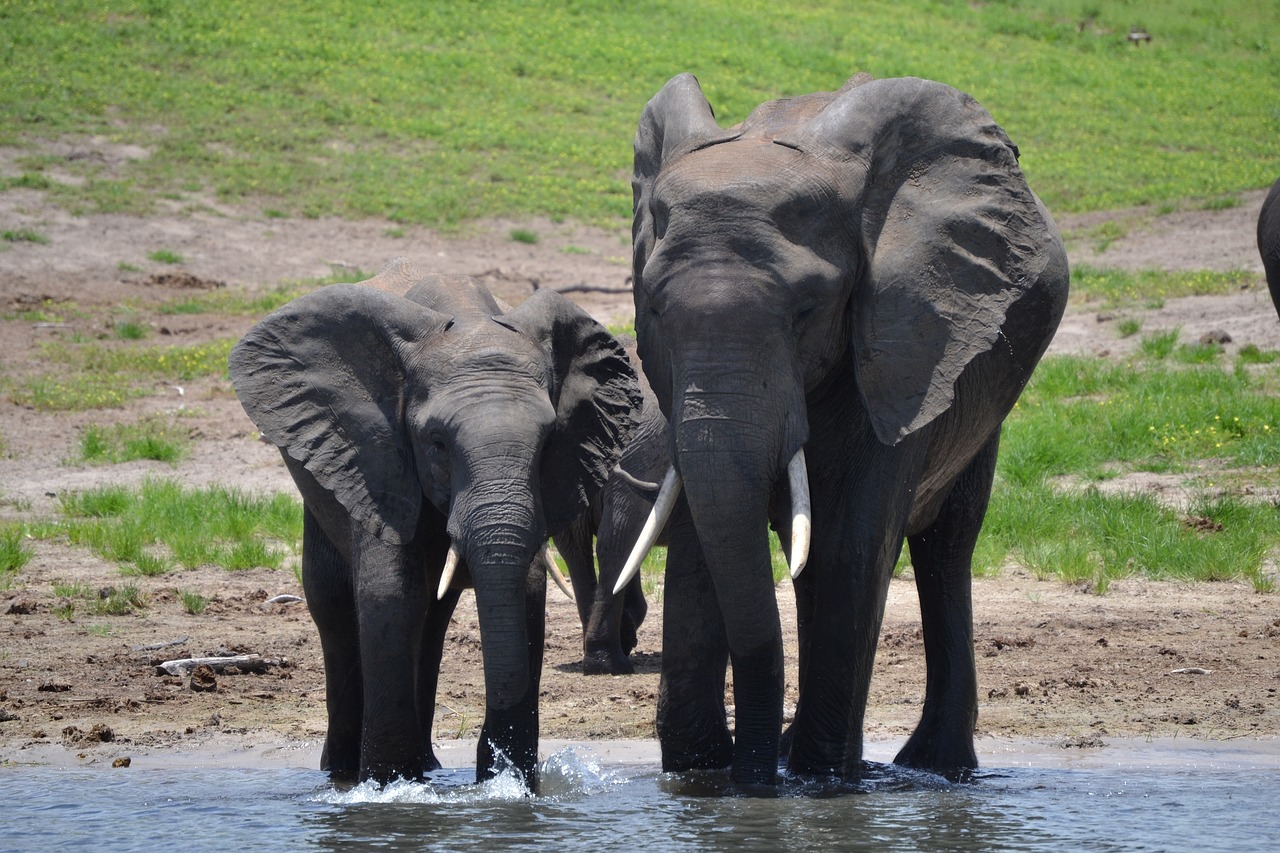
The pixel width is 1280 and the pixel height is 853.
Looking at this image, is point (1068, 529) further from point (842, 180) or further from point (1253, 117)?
point (1253, 117)

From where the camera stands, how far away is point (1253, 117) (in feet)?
121

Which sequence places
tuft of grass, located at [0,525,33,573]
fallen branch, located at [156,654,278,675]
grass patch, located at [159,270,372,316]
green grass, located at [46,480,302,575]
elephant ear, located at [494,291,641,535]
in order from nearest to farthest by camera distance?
1. elephant ear, located at [494,291,641,535]
2. fallen branch, located at [156,654,278,675]
3. tuft of grass, located at [0,525,33,573]
4. green grass, located at [46,480,302,575]
5. grass patch, located at [159,270,372,316]

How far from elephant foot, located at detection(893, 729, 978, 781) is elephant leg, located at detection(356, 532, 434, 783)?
6.37 feet

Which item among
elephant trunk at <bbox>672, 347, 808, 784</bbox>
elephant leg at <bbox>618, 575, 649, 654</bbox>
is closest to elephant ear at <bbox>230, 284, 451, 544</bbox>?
elephant trunk at <bbox>672, 347, 808, 784</bbox>

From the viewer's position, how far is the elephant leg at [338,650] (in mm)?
6742

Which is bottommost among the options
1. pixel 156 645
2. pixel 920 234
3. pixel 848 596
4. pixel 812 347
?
pixel 156 645

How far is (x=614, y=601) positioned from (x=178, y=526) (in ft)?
11.9

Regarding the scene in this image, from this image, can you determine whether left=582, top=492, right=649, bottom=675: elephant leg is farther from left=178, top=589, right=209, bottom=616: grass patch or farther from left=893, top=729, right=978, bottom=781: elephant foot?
left=178, top=589, right=209, bottom=616: grass patch

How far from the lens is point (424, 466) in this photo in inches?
241

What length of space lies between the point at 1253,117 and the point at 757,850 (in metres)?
34.9

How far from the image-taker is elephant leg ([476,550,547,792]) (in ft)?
19.2

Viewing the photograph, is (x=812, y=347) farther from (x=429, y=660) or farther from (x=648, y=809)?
(x=429, y=660)

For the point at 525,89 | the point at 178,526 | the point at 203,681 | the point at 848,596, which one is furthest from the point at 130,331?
the point at 525,89

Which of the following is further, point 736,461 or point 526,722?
point 526,722
